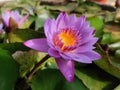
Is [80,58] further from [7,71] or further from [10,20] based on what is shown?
[10,20]

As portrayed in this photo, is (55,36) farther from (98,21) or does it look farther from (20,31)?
(98,21)

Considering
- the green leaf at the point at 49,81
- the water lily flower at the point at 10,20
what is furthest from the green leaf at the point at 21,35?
the green leaf at the point at 49,81

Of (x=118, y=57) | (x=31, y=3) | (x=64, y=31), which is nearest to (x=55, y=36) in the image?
(x=64, y=31)

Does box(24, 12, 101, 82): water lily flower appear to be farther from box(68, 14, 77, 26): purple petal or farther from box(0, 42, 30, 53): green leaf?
box(0, 42, 30, 53): green leaf

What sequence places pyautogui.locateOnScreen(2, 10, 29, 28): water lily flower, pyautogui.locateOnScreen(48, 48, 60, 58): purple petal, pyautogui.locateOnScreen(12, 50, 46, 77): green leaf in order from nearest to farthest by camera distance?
pyautogui.locateOnScreen(48, 48, 60, 58): purple petal
pyautogui.locateOnScreen(12, 50, 46, 77): green leaf
pyautogui.locateOnScreen(2, 10, 29, 28): water lily flower

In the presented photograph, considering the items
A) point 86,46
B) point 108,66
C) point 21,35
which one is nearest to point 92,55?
point 86,46

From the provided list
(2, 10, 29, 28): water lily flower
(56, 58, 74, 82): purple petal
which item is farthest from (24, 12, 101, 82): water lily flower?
(2, 10, 29, 28): water lily flower

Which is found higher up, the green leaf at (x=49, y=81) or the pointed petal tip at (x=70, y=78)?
the pointed petal tip at (x=70, y=78)

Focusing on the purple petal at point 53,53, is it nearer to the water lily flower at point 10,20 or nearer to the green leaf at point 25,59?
the green leaf at point 25,59
